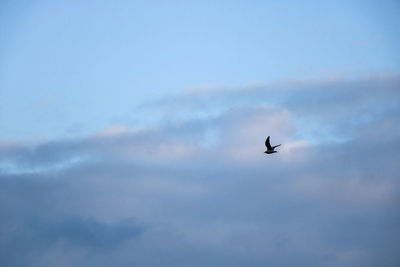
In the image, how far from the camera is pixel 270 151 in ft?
277

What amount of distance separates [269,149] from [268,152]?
2.66ft

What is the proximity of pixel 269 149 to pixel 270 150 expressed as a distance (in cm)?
25

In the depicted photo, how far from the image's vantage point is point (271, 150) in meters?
84.8

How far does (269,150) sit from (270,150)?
0.18m

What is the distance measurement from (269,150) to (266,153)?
868 mm

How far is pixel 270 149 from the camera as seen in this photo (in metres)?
84.9

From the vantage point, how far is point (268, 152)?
276 ft

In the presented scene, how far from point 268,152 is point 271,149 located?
0.87 meters

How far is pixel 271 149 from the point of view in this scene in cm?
8475

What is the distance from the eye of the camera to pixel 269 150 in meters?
84.7

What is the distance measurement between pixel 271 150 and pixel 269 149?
35cm

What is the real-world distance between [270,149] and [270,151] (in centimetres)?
44

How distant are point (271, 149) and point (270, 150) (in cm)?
23

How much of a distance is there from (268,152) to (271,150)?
0.84 meters
